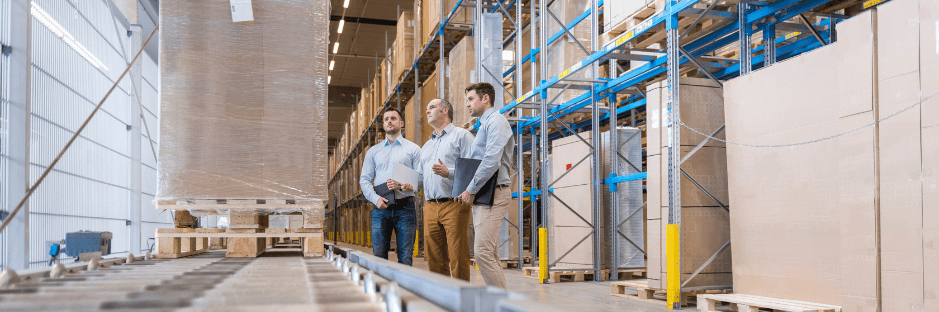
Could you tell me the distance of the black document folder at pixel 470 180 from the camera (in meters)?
3.86

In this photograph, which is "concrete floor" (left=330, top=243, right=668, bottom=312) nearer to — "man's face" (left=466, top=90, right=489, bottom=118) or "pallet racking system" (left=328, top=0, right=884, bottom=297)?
"pallet racking system" (left=328, top=0, right=884, bottom=297)

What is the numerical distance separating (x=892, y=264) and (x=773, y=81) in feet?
4.74

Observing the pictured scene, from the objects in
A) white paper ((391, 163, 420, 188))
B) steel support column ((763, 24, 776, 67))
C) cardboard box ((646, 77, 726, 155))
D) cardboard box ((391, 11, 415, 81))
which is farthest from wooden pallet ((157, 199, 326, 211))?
cardboard box ((391, 11, 415, 81))

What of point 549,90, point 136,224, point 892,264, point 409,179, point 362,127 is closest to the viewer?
point 892,264

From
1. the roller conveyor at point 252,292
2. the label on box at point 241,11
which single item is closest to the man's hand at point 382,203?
the label on box at point 241,11

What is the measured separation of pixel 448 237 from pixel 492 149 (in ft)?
1.99

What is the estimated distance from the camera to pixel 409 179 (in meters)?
4.56

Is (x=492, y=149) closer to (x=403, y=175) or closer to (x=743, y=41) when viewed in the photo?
(x=403, y=175)

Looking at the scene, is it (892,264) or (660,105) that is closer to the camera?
(892,264)

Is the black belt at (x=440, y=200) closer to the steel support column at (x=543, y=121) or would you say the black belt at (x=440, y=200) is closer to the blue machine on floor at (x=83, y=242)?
the steel support column at (x=543, y=121)

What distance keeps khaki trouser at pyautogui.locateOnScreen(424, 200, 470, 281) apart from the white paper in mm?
313

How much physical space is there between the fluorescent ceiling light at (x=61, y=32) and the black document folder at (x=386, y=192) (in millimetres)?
4817

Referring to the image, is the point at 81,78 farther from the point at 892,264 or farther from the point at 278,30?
the point at 892,264

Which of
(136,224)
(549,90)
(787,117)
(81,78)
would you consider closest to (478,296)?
(787,117)
